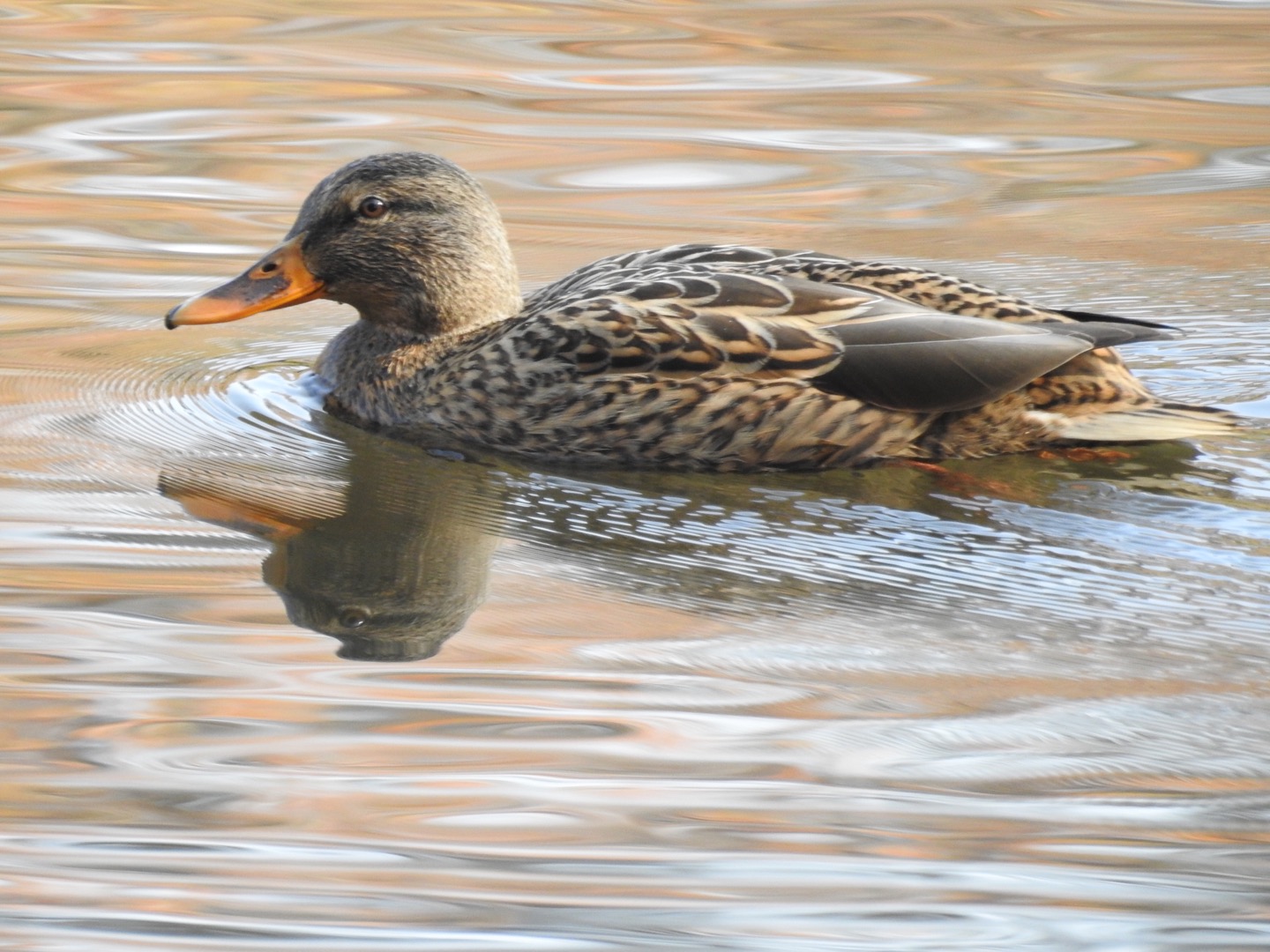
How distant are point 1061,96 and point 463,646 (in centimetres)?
846

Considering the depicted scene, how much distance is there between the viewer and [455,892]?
11.9 feet

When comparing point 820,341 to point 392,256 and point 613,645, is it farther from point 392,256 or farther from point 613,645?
→ point 613,645

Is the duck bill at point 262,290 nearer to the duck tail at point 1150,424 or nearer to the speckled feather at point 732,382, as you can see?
the speckled feather at point 732,382

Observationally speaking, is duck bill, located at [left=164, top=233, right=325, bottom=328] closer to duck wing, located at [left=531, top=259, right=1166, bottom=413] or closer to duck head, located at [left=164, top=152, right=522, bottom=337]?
duck head, located at [left=164, top=152, right=522, bottom=337]

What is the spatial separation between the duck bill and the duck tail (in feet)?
8.99

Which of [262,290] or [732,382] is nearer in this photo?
[732,382]

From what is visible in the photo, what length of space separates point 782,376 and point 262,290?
1.99m

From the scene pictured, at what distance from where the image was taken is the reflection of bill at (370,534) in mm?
4961

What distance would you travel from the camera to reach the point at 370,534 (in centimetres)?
566

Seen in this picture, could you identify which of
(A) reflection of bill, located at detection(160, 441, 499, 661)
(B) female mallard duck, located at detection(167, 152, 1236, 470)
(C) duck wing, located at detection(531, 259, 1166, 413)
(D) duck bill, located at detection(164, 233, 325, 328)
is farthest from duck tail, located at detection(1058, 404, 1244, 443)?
(D) duck bill, located at detection(164, 233, 325, 328)

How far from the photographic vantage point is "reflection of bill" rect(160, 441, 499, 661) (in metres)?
4.96

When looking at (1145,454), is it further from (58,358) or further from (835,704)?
(58,358)

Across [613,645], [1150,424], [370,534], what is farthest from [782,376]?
[613,645]

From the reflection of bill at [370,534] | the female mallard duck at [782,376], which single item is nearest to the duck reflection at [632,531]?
the reflection of bill at [370,534]
